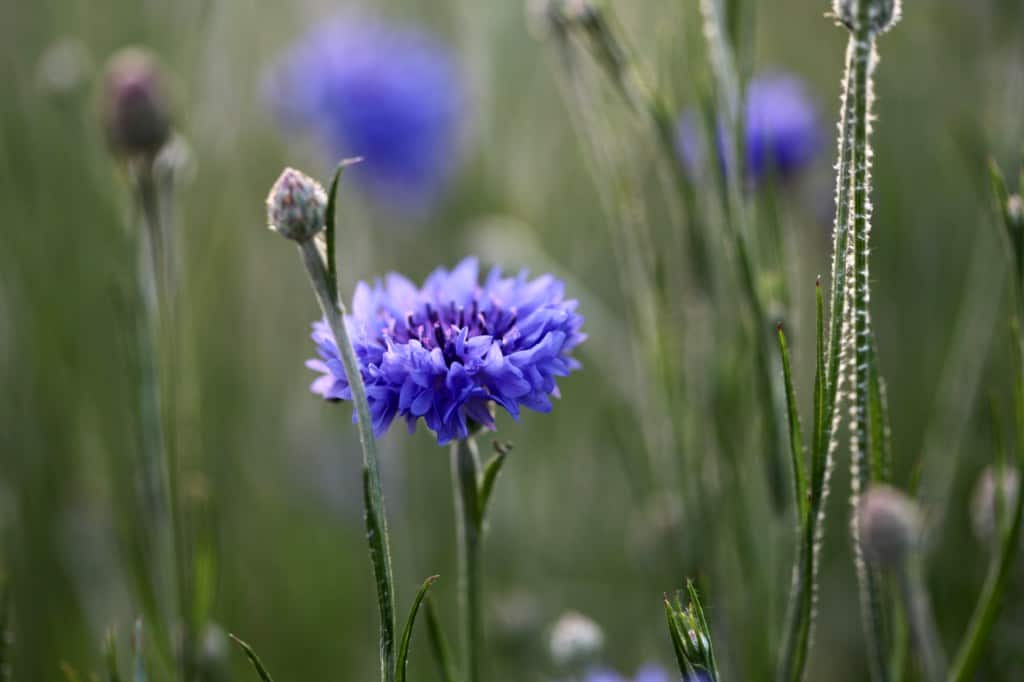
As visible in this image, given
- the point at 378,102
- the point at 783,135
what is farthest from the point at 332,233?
the point at 378,102

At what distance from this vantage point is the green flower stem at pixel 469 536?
0.68 meters

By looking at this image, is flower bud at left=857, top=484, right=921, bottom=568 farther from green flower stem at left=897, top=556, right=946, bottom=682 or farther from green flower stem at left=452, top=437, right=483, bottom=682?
green flower stem at left=452, top=437, right=483, bottom=682

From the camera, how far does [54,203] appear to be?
163cm

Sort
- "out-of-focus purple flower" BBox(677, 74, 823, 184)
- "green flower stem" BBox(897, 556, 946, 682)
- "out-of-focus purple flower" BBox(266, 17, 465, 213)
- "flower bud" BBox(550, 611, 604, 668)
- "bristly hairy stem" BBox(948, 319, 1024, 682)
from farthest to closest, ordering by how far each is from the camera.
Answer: "out-of-focus purple flower" BBox(266, 17, 465, 213) → "out-of-focus purple flower" BBox(677, 74, 823, 184) → "flower bud" BBox(550, 611, 604, 668) → "bristly hairy stem" BBox(948, 319, 1024, 682) → "green flower stem" BBox(897, 556, 946, 682)

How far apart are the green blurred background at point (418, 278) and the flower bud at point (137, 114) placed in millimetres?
163

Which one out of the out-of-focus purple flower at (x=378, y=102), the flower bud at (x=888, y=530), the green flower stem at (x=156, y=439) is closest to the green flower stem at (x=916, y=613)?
the flower bud at (x=888, y=530)

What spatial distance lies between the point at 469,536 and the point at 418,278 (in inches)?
50.0

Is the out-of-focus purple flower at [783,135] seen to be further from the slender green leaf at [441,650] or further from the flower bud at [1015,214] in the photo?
the slender green leaf at [441,650]

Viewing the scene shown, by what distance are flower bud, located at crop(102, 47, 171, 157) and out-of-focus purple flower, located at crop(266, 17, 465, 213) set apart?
2.18ft

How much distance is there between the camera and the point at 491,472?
0.64 m

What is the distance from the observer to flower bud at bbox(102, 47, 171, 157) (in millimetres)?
918

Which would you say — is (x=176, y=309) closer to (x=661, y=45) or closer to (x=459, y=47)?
(x=661, y=45)

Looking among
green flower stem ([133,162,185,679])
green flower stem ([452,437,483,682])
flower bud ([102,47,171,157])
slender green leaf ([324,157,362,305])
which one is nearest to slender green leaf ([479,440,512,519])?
green flower stem ([452,437,483,682])

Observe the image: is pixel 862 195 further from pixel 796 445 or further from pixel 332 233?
pixel 332 233
